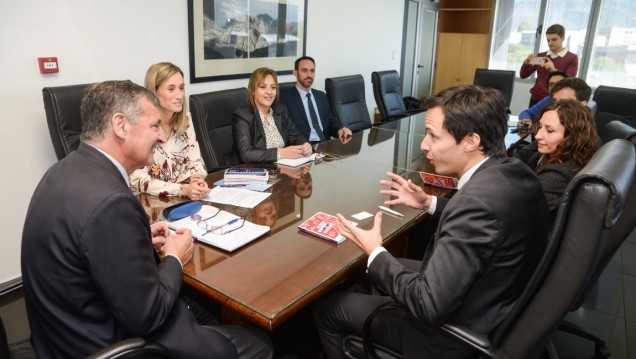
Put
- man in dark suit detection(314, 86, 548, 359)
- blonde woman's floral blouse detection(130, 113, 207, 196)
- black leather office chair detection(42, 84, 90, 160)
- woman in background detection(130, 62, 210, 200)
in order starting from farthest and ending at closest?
1. woman in background detection(130, 62, 210, 200)
2. black leather office chair detection(42, 84, 90, 160)
3. blonde woman's floral blouse detection(130, 113, 207, 196)
4. man in dark suit detection(314, 86, 548, 359)

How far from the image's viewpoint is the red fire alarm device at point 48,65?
2.44 meters

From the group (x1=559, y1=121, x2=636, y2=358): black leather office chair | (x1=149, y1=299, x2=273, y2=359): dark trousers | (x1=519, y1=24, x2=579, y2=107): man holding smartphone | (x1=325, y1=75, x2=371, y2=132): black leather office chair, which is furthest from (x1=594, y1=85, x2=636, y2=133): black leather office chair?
(x1=149, y1=299, x2=273, y2=359): dark trousers

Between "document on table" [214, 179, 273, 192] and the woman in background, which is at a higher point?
the woman in background

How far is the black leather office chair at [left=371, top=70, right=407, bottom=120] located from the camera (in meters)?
4.45

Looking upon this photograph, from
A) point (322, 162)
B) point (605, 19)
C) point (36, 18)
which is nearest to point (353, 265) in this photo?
point (322, 162)

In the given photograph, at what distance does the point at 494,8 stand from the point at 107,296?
291 inches

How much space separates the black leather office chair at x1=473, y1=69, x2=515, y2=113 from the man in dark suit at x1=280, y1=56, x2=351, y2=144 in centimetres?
233

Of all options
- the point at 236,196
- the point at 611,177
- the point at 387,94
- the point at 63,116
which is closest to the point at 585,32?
the point at 387,94

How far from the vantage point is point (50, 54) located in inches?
98.3

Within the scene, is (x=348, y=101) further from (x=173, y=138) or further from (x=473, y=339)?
(x=473, y=339)

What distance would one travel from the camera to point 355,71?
18.0 ft

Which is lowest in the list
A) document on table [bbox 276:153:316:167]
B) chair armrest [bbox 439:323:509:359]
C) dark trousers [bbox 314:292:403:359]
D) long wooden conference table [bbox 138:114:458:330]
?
dark trousers [bbox 314:292:403:359]

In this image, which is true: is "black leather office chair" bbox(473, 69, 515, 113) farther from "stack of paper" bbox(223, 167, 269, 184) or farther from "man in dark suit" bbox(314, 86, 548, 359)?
"man in dark suit" bbox(314, 86, 548, 359)

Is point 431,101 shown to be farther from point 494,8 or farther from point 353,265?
point 494,8
